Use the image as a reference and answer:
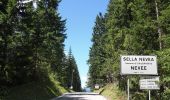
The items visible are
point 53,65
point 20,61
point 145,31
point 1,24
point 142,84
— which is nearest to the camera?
point 142,84

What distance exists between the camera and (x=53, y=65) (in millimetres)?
74500

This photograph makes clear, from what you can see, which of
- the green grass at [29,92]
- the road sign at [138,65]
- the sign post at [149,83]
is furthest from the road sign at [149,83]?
the green grass at [29,92]

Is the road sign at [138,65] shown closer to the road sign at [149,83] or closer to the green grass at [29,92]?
the road sign at [149,83]

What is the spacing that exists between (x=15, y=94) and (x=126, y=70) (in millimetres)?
20503

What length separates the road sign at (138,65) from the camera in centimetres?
1931

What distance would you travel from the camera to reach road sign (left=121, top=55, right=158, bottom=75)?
1931 cm

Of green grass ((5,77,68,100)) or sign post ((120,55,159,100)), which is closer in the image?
sign post ((120,55,159,100))

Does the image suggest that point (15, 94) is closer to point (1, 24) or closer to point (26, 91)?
point (26, 91)

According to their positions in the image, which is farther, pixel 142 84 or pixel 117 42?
pixel 117 42

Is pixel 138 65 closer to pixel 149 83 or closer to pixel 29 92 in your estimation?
pixel 149 83

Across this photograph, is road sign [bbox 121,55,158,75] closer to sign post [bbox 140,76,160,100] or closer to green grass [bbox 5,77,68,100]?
sign post [bbox 140,76,160,100]

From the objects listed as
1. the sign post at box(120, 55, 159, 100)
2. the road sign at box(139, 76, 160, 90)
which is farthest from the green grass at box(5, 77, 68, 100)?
the road sign at box(139, 76, 160, 90)

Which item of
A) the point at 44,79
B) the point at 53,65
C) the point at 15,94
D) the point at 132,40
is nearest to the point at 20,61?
the point at 15,94

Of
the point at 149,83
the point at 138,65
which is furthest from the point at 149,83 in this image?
the point at 138,65
